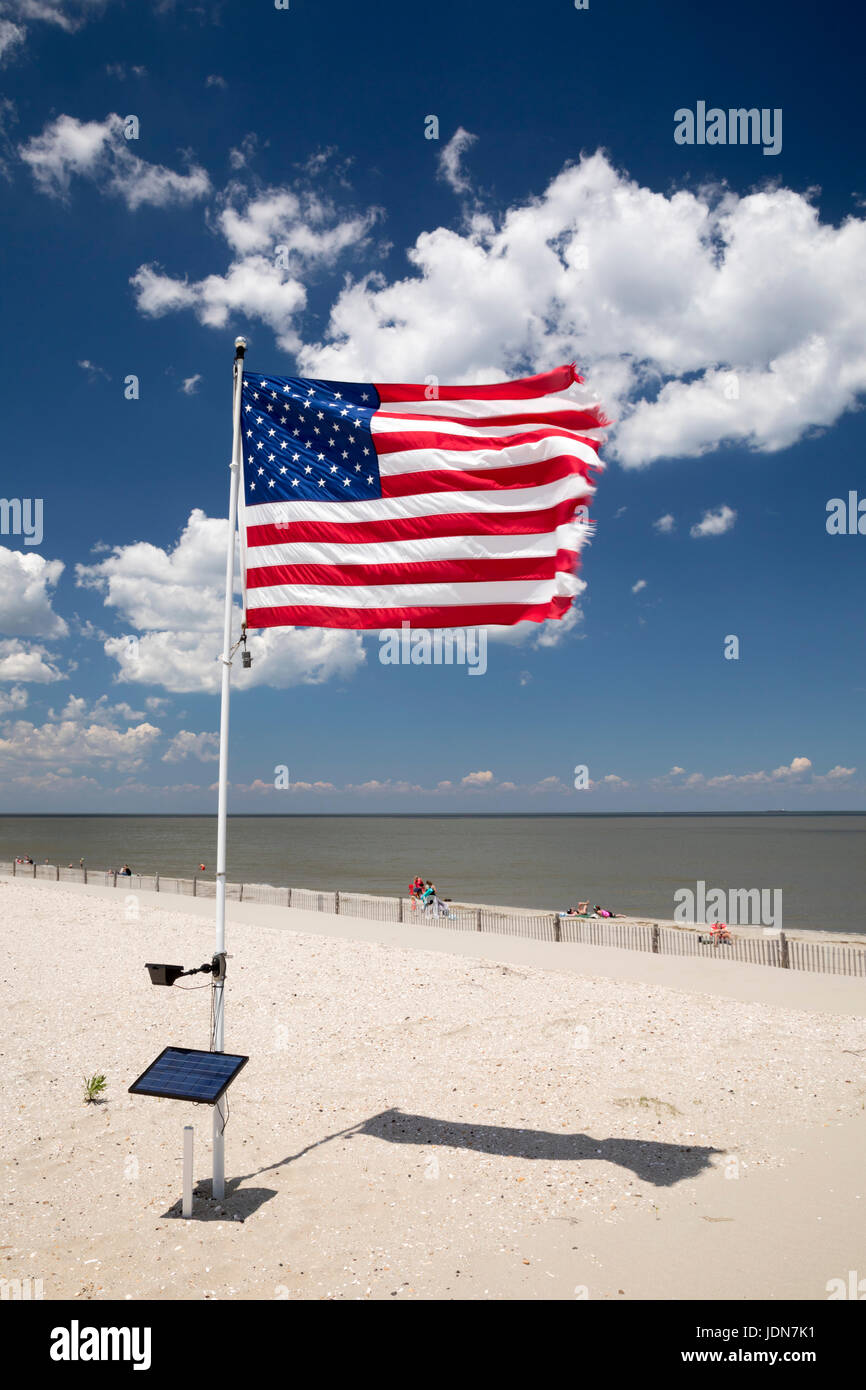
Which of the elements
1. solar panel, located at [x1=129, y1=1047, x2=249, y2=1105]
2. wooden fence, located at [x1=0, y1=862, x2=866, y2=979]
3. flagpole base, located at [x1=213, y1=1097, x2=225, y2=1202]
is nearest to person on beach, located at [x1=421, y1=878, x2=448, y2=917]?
wooden fence, located at [x1=0, y1=862, x2=866, y2=979]

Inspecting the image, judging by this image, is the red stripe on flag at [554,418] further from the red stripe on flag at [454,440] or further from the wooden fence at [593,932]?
the wooden fence at [593,932]

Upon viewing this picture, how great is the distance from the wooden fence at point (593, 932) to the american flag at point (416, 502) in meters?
15.0

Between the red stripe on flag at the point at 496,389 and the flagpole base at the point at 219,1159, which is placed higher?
the red stripe on flag at the point at 496,389

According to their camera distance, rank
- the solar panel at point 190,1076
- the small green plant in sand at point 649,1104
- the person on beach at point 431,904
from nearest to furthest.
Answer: the solar panel at point 190,1076
the small green plant in sand at point 649,1104
the person on beach at point 431,904

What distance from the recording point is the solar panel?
675 cm

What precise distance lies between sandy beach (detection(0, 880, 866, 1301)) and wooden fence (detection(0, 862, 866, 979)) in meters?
1.21

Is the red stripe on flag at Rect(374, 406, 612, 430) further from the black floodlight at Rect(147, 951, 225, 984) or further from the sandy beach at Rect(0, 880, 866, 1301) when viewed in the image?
the sandy beach at Rect(0, 880, 866, 1301)

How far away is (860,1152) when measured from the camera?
860 centimetres

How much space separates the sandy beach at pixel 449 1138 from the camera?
6.39 metres

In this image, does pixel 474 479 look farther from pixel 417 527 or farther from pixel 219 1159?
pixel 219 1159

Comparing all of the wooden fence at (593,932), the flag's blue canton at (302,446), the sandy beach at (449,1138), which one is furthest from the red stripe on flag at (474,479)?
the wooden fence at (593,932)

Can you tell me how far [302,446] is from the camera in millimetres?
8211

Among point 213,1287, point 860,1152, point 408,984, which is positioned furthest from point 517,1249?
point 408,984
